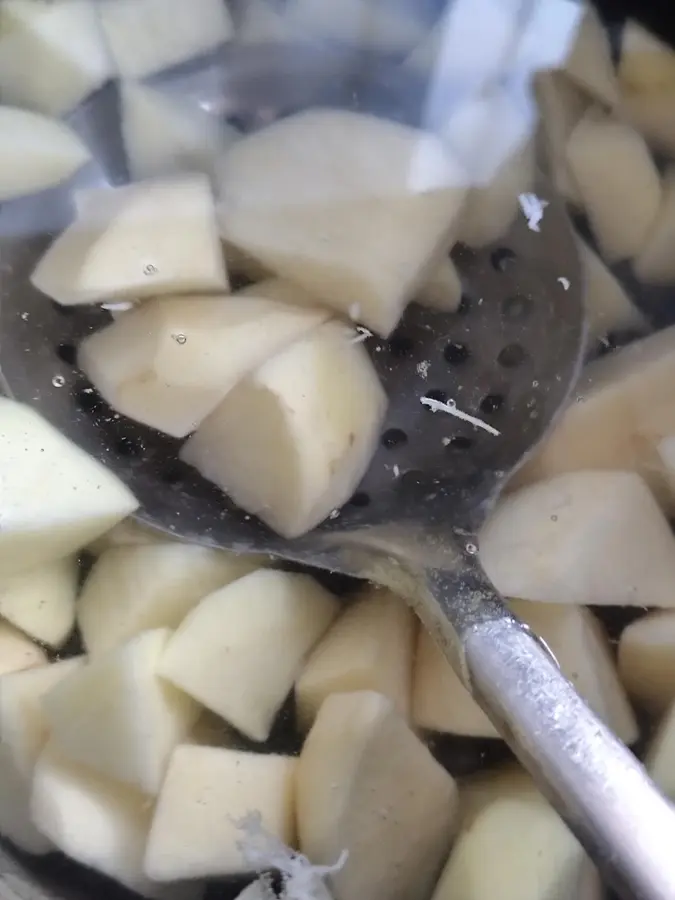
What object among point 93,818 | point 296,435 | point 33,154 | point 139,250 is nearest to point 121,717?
point 93,818

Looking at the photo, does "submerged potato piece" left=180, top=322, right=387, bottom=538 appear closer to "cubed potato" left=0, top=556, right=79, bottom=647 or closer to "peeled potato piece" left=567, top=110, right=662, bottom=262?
"cubed potato" left=0, top=556, right=79, bottom=647

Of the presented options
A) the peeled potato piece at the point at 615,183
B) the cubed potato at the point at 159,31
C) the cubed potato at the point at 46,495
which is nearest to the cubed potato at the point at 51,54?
the cubed potato at the point at 159,31

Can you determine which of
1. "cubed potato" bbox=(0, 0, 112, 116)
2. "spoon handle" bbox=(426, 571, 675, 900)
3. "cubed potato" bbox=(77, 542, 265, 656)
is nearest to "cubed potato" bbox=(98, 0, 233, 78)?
"cubed potato" bbox=(0, 0, 112, 116)

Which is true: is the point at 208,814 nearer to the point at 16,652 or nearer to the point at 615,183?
the point at 16,652

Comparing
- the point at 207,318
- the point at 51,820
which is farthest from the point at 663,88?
the point at 51,820

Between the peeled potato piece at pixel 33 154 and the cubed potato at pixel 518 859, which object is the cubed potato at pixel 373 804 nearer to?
the cubed potato at pixel 518 859

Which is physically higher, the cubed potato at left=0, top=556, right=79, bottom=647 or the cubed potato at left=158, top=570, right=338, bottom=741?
the cubed potato at left=158, top=570, right=338, bottom=741
